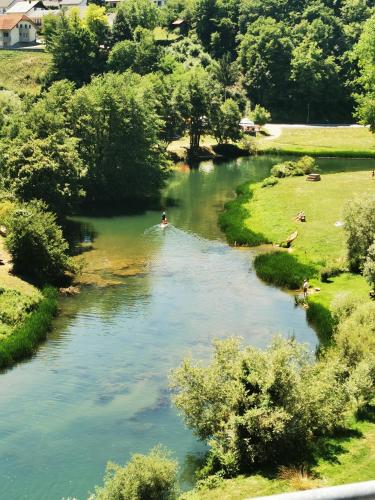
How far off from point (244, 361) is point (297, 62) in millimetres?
130308

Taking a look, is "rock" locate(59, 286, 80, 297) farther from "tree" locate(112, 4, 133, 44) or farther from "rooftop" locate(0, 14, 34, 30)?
"rooftop" locate(0, 14, 34, 30)

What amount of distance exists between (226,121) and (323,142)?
2393 cm

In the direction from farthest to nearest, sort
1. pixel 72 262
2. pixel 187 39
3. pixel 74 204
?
1. pixel 187 39
2. pixel 74 204
3. pixel 72 262

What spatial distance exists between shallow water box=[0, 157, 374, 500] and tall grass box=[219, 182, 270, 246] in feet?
4.56

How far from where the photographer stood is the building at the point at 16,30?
563 feet

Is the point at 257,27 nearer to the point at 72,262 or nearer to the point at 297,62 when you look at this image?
the point at 297,62

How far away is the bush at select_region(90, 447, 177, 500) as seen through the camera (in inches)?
942

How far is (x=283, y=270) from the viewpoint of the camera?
56562 mm

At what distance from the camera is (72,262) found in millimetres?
56156

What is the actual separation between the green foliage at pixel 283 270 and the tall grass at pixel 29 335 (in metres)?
18.6

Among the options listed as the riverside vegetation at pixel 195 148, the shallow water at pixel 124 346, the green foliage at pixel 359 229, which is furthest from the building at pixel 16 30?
the green foliage at pixel 359 229

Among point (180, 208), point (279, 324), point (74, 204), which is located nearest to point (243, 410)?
point (279, 324)

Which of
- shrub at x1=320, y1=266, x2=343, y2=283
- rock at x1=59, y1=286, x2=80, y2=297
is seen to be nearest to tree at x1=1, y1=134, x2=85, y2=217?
rock at x1=59, y1=286, x2=80, y2=297

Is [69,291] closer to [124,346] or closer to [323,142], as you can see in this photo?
[124,346]
